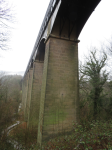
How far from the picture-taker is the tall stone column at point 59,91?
4551 millimetres

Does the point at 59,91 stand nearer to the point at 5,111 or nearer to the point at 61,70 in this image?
the point at 61,70

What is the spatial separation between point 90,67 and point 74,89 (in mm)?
5994

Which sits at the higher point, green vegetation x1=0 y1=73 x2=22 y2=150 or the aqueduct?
the aqueduct

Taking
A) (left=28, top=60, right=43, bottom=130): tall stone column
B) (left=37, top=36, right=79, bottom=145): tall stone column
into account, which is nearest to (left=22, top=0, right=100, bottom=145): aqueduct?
(left=37, top=36, right=79, bottom=145): tall stone column

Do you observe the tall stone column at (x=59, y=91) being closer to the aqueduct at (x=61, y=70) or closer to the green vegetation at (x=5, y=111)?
the aqueduct at (x=61, y=70)

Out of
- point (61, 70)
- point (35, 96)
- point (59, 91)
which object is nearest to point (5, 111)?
point (35, 96)

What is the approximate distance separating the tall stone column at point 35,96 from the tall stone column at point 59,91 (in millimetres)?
3811

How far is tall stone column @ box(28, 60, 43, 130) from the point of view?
8506 mm

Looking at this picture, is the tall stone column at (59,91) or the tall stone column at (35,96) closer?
the tall stone column at (59,91)

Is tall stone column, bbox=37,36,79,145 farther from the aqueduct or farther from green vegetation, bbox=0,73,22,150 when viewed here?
green vegetation, bbox=0,73,22,150

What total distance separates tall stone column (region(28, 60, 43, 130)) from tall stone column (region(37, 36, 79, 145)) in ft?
12.5

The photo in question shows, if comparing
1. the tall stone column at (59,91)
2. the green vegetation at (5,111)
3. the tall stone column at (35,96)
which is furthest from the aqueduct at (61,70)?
the tall stone column at (35,96)

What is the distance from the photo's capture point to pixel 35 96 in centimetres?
906

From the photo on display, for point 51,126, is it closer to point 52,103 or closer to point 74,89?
point 52,103
